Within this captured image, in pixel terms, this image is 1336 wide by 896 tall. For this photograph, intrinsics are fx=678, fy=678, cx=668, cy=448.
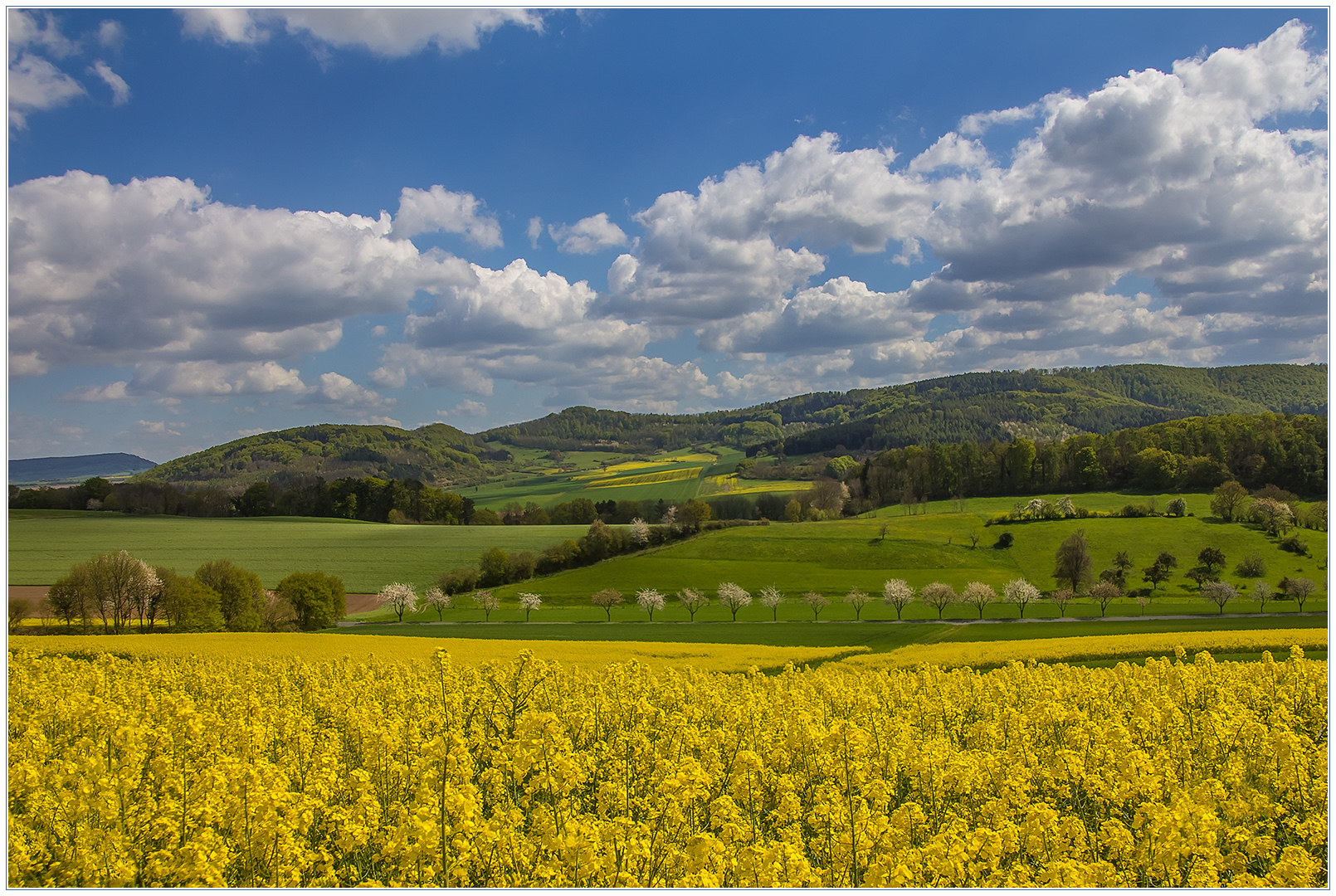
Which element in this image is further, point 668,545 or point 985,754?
point 668,545

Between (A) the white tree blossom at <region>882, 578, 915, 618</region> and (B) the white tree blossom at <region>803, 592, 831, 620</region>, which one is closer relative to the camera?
(B) the white tree blossom at <region>803, 592, 831, 620</region>

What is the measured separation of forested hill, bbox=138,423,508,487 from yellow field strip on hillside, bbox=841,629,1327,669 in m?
114

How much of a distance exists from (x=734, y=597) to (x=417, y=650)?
3395 cm

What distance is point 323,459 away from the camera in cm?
15988

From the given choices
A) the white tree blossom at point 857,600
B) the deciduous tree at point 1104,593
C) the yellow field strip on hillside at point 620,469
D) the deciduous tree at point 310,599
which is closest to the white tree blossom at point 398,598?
the deciduous tree at point 310,599

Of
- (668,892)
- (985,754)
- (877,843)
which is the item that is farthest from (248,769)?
(985,754)

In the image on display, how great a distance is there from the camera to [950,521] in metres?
80.3

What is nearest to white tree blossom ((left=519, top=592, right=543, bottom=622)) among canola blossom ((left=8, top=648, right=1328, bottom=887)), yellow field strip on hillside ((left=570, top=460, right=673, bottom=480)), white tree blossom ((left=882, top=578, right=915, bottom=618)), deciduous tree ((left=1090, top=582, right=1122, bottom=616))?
white tree blossom ((left=882, top=578, right=915, bottom=618))

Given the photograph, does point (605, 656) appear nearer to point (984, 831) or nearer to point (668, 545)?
point (984, 831)

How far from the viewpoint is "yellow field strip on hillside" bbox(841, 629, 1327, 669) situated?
77.7 feet

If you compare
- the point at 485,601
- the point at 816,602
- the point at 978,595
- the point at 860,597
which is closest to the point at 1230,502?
the point at 978,595

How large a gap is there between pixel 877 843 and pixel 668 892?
179cm

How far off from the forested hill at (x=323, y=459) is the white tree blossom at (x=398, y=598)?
66.2 metres

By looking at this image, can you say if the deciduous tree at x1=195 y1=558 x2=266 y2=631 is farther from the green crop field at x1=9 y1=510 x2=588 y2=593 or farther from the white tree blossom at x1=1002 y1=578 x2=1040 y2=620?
the white tree blossom at x1=1002 y1=578 x2=1040 y2=620
